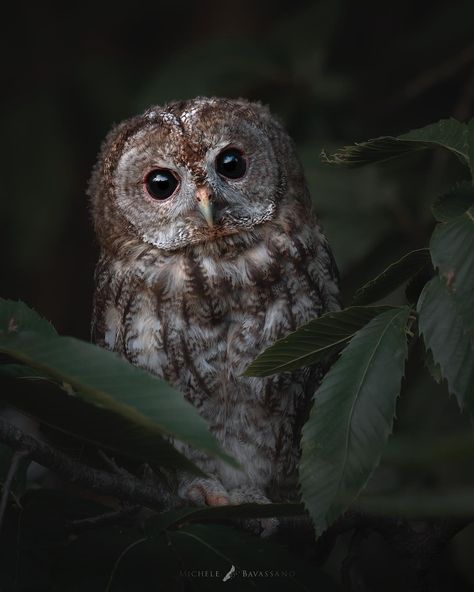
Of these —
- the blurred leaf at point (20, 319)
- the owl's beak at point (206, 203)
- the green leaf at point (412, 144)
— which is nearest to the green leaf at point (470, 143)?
the green leaf at point (412, 144)

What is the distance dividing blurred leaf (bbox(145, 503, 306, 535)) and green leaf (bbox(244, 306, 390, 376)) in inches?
8.0

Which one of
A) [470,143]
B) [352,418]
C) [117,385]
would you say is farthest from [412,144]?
[117,385]

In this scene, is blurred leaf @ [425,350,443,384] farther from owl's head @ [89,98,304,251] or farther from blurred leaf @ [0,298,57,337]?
owl's head @ [89,98,304,251]

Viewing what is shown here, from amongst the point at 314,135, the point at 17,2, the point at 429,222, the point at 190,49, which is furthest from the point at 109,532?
the point at 17,2

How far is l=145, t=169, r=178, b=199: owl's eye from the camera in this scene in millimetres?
2205

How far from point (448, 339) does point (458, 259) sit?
0.11 meters

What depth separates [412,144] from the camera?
4.62ft

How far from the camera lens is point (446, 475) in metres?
2.00

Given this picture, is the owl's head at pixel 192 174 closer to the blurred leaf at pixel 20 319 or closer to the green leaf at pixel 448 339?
the blurred leaf at pixel 20 319

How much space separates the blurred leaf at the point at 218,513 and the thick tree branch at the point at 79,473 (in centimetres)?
5

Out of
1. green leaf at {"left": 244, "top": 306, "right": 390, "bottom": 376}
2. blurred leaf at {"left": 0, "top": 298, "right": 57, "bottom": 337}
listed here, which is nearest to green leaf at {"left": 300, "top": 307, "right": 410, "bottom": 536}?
green leaf at {"left": 244, "top": 306, "right": 390, "bottom": 376}

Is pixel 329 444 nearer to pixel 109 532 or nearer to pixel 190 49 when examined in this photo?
pixel 109 532

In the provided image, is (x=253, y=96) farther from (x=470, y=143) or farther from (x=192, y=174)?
(x=470, y=143)

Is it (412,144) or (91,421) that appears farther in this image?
(412,144)
